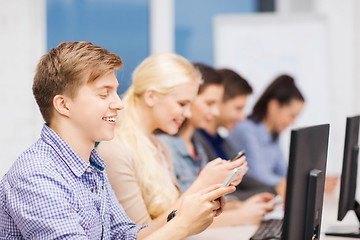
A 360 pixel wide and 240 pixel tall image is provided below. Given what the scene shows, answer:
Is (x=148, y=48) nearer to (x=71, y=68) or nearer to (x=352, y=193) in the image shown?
(x=352, y=193)

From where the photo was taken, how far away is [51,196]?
1172mm

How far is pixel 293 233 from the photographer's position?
1.24 meters

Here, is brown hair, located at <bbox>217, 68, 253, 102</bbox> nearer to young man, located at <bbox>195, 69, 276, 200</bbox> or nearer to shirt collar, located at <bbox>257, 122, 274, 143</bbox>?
young man, located at <bbox>195, 69, 276, 200</bbox>

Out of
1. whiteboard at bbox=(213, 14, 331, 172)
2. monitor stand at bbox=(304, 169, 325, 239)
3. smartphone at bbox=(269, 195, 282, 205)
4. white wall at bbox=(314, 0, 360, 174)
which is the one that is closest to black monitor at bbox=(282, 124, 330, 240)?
monitor stand at bbox=(304, 169, 325, 239)

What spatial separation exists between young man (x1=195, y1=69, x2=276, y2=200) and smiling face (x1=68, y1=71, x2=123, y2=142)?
5.38ft

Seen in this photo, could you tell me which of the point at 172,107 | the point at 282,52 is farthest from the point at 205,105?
the point at 282,52

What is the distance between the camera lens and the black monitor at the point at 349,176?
183cm

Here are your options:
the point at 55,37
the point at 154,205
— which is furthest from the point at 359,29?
the point at 154,205

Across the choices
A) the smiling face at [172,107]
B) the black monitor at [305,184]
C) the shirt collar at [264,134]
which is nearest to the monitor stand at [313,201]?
the black monitor at [305,184]

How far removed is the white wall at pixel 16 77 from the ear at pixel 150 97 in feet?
3.84

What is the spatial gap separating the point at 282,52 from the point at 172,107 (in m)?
2.39

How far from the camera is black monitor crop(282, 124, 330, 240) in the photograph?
1190 millimetres

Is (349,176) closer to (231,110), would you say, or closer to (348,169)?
(348,169)

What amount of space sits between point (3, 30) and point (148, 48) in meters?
1.55
